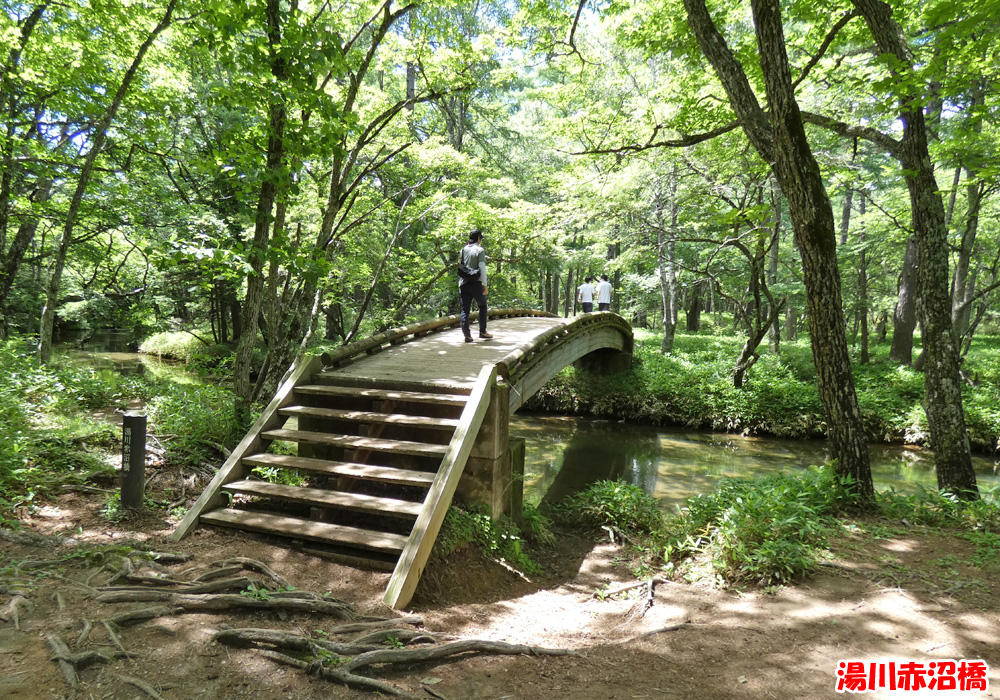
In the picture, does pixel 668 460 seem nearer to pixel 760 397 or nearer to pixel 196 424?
pixel 760 397

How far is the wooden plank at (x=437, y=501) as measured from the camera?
407 centimetres

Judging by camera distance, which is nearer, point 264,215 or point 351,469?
point 351,469

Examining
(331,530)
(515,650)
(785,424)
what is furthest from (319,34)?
(785,424)

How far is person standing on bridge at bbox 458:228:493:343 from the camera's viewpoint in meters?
8.23

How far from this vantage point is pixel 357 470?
5082mm

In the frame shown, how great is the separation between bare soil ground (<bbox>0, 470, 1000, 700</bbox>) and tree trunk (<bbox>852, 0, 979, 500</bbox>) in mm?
1786

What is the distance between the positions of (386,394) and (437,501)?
5.65 ft

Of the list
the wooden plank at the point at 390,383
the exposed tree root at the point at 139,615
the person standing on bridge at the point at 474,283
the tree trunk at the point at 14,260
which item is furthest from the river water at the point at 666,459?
the exposed tree root at the point at 139,615

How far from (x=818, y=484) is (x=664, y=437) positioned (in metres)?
8.31

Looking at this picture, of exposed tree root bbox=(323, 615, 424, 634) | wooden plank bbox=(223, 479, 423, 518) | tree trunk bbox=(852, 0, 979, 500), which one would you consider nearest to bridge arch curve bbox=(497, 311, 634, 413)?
wooden plank bbox=(223, 479, 423, 518)

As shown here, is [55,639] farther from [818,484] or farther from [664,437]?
[664,437]

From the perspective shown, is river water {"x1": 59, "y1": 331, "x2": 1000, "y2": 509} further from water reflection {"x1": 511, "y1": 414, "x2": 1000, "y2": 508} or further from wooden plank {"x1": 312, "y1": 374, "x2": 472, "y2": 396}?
wooden plank {"x1": 312, "y1": 374, "x2": 472, "y2": 396}

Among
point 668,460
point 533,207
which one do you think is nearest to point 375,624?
point 668,460

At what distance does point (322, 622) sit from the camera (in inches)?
137
